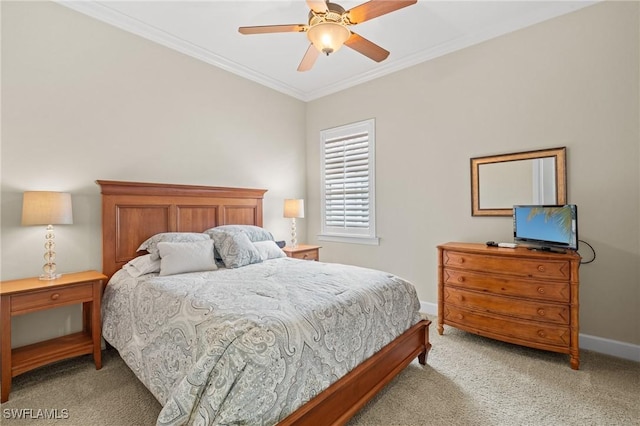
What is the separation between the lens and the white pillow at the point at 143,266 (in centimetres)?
264

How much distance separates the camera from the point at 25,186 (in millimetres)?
2498

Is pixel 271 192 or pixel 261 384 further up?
pixel 271 192

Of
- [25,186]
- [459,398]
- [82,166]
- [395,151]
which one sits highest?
[395,151]

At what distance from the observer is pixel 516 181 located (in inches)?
123

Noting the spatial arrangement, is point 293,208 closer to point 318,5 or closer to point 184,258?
point 184,258

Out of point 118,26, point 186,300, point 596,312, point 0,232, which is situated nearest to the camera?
point 186,300

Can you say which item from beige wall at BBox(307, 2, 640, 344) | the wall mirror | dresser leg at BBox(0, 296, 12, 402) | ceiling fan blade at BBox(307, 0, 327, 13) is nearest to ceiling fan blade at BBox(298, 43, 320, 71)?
ceiling fan blade at BBox(307, 0, 327, 13)

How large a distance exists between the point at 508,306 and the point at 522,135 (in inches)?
66.2

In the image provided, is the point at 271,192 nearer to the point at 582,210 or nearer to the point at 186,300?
the point at 186,300

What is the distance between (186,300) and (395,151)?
3.08 metres

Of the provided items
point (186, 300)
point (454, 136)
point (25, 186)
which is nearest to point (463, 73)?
point (454, 136)

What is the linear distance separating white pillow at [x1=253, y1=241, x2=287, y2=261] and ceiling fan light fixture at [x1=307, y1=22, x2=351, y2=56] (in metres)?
2.00

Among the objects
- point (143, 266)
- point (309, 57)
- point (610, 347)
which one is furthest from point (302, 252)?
point (610, 347)

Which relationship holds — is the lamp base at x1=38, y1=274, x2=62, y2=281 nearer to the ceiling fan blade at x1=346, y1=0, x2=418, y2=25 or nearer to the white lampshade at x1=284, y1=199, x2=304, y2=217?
the white lampshade at x1=284, y1=199, x2=304, y2=217
